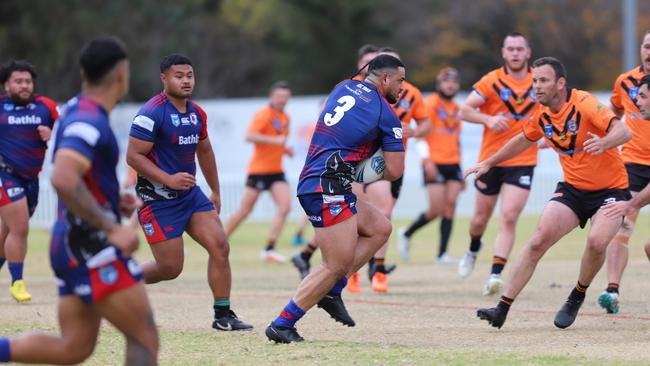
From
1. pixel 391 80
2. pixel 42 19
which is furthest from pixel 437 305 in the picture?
pixel 42 19

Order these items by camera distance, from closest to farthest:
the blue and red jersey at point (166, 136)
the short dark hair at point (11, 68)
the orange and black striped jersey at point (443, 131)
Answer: the blue and red jersey at point (166, 136) → the short dark hair at point (11, 68) → the orange and black striped jersey at point (443, 131)

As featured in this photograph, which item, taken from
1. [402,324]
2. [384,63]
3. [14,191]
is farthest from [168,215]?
[14,191]

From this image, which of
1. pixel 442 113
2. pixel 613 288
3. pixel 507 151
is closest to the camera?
pixel 507 151

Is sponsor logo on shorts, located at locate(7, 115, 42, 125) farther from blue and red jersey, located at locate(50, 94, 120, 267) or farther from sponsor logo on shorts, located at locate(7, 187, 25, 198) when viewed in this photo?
blue and red jersey, located at locate(50, 94, 120, 267)

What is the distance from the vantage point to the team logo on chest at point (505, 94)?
12.0m

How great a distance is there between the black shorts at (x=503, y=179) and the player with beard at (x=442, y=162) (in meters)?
3.43

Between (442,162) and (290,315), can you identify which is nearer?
(290,315)

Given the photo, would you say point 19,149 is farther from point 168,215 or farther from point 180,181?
point 180,181

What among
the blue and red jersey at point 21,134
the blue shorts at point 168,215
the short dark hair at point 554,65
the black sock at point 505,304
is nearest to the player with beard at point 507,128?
the black sock at point 505,304

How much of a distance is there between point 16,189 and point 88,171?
5341 millimetres

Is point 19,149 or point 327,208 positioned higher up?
point 327,208

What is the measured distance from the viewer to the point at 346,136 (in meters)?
7.99

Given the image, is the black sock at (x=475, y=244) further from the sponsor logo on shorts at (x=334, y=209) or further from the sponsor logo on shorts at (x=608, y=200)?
the sponsor logo on shorts at (x=334, y=209)

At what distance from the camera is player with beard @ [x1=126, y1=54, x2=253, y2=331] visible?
8578 mm
